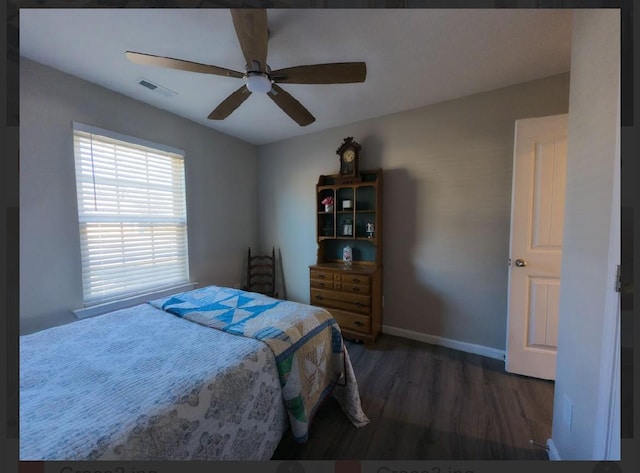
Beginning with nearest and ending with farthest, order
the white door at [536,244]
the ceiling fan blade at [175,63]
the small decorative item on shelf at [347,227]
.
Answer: the ceiling fan blade at [175,63], the white door at [536,244], the small decorative item on shelf at [347,227]

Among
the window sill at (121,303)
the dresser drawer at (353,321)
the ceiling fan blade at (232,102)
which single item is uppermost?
the ceiling fan blade at (232,102)

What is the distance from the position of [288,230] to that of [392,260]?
4.75 feet

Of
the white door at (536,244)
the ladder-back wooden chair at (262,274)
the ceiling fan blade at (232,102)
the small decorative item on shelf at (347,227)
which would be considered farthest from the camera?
the ladder-back wooden chair at (262,274)

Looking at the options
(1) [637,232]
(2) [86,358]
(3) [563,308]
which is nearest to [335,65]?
(1) [637,232]

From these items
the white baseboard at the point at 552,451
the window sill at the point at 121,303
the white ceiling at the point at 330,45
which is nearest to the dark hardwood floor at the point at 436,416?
the white baseboard at the point at 552,451

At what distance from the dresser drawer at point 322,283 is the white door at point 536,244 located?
153 centimetres

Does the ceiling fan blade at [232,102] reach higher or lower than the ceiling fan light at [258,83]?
higher

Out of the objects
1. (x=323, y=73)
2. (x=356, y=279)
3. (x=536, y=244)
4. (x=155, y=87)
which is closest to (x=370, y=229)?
(x=356, y=279)

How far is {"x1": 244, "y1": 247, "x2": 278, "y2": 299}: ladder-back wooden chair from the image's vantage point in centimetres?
328

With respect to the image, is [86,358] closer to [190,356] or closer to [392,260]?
[190,356]

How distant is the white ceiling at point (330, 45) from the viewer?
4.11 feet

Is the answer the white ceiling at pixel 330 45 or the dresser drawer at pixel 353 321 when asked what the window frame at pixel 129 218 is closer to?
the white ceiling at pixel 330 45

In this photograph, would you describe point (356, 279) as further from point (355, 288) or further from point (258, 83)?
point (258, 83)

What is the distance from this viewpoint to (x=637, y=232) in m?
0.68
